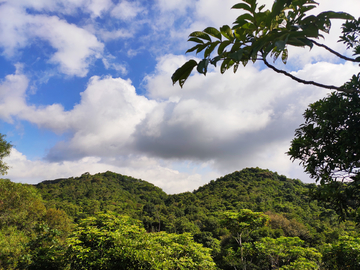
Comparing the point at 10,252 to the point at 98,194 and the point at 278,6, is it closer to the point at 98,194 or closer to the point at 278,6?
the point at 278,6

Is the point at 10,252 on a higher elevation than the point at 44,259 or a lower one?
lower

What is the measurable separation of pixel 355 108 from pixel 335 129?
0.92ft

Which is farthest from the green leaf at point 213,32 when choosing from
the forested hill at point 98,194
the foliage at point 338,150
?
the forested hill at point 98,194

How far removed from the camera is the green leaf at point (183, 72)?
97cm

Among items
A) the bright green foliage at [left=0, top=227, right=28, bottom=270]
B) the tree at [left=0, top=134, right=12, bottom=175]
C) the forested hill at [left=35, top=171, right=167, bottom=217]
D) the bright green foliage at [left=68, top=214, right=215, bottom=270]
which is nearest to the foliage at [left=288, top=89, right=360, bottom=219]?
the bright green foliage at [left=68, top=214, right=215, bottom=270]

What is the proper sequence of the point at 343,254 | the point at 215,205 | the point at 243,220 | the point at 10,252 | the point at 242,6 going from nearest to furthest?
the point at 242,6 → the point at 343,254 → the point at 10,252 → the point at 243,220 → the point at 215,205

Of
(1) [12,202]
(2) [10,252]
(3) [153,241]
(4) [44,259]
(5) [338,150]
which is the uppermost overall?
(5) [338,150]

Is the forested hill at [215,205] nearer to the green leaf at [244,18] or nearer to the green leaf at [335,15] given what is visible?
the green leaf at [335,15]

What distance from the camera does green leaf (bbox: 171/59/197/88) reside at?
97 cm

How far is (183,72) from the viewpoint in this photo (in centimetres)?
100

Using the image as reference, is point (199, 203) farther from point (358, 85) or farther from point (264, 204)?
point (358, 85)

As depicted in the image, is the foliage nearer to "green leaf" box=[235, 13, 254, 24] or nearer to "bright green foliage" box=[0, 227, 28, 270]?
"green leaf" box=[235, 13, 254, 24]

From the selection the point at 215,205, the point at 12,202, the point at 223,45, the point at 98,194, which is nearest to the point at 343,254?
the point at 223,45

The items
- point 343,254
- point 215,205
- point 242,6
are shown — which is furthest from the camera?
point 215,205
